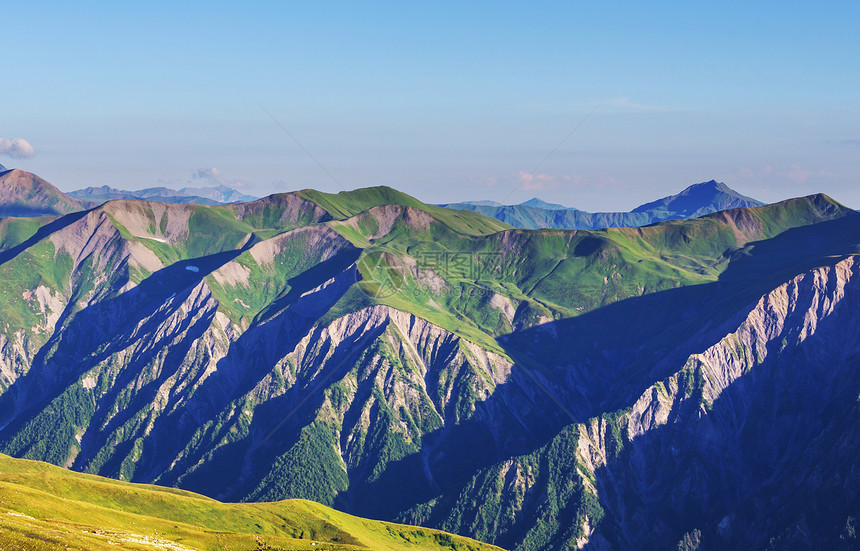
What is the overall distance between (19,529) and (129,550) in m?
19.7

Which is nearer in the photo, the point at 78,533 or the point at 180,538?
the point at 78,533

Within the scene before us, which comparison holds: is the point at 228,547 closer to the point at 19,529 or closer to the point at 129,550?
the point at 129,550

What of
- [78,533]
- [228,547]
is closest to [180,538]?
[228,547]

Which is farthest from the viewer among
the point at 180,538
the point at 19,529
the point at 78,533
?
the point at 180,538

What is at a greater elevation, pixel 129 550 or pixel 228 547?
pixel 129 550

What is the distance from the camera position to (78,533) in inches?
6383

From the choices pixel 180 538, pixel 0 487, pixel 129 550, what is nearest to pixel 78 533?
pixel 129 550

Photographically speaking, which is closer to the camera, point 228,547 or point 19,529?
point 19,529

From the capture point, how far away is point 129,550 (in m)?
155

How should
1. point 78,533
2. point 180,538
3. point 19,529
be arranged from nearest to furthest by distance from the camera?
1. point 19,529
2. point 78,533
3. point 180,538

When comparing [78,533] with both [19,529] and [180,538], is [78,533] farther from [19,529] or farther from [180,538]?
[180,538]

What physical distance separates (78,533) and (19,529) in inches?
653

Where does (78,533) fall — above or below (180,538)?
above

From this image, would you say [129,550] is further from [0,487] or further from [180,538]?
[0,487]
